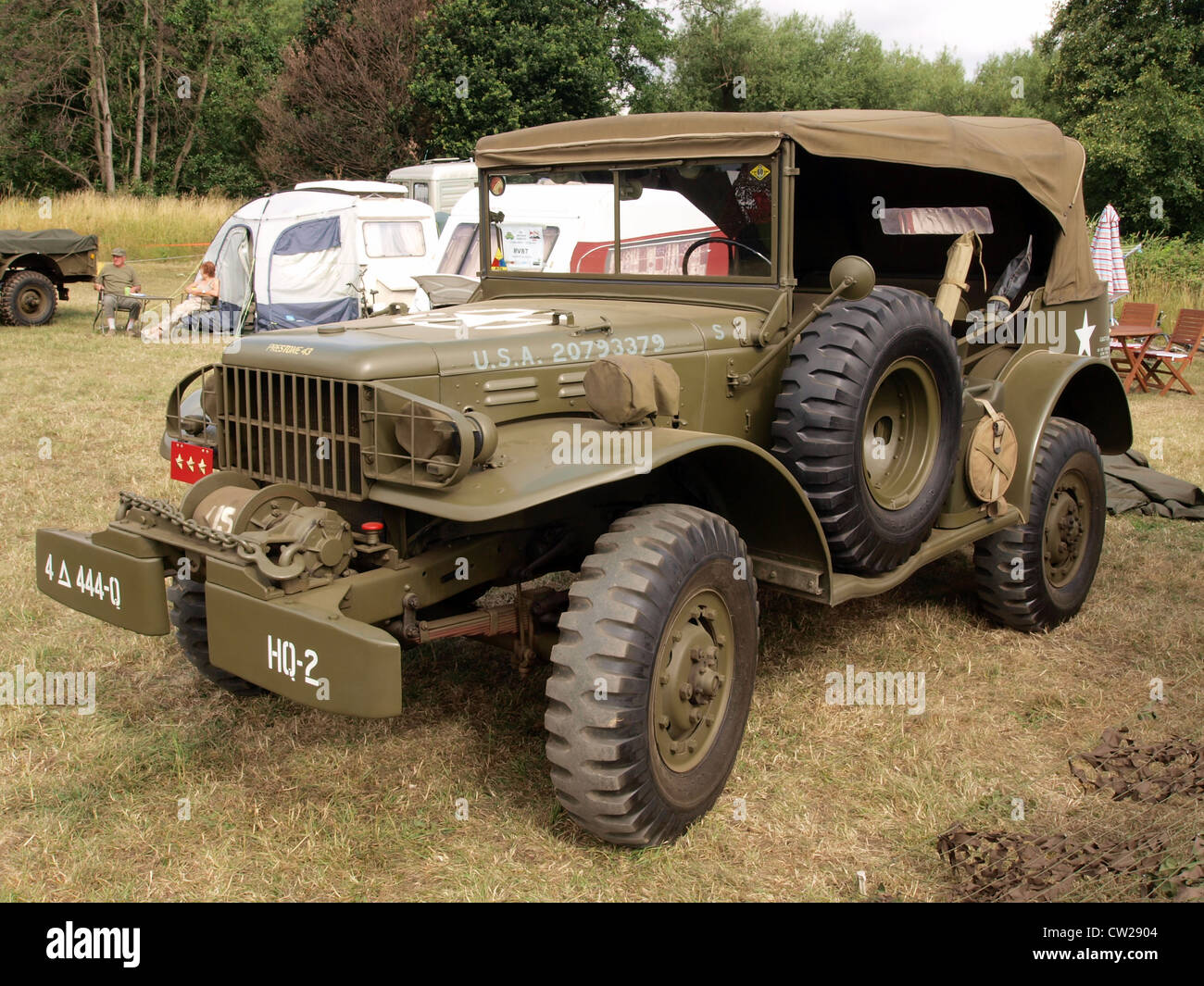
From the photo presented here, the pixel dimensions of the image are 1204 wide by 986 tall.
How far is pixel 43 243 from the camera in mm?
15516

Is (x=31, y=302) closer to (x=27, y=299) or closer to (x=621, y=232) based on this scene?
(x=27, y=299)

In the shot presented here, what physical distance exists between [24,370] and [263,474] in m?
9.34

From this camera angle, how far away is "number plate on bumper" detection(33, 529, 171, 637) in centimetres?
326

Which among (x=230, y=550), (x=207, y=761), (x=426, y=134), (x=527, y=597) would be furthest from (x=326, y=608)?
(x=426, y=134)

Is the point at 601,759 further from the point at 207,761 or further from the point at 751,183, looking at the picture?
the point at 751,183

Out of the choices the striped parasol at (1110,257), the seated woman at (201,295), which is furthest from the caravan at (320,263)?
the striped parasol at (1110,257)

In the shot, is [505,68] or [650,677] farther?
[505,68]

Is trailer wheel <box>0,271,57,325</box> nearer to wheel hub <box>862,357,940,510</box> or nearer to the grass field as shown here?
the grass field

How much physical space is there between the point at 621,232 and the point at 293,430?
1.61 m

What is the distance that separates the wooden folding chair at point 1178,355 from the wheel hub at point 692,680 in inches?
404

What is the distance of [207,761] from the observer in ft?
12.5

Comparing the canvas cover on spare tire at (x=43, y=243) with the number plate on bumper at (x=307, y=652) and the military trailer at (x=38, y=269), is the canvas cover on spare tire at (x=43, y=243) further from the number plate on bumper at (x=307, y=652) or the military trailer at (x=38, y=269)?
the number plate on bumper at (x=307, y=652)

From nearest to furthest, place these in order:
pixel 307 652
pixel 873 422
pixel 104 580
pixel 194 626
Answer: pixel 307 652
pixel 104 580
pixel 194 626
pixel 873 422

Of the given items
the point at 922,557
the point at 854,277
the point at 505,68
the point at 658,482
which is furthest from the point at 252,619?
the point at 505,68
